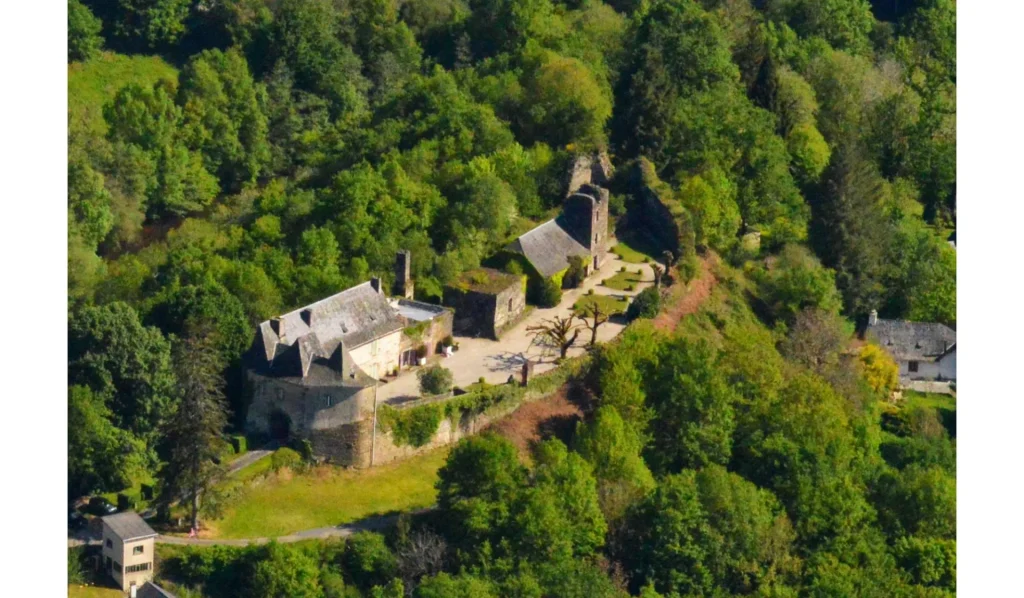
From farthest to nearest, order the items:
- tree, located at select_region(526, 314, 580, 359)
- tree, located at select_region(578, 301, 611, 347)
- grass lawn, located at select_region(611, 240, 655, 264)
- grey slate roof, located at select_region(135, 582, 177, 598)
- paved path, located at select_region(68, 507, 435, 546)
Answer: grass lawn, located at select_region(611, 240, 655, 264), tree, located at select_region(578, 301, 611, 347), tree, located at select_region(526, 314, 580, 359), paved path, located at select_region(68, 507, 435, 546), grey slate roof, located at select_region(135, 582, 177, 598)

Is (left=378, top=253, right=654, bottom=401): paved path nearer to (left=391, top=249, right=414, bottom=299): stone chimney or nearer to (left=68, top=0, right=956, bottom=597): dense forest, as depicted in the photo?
(left=68, top=0, right=956, bottom=597): dense forest

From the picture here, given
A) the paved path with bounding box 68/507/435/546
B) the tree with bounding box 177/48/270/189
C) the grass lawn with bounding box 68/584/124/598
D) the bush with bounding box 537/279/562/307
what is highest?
the tree with bounding box 177/48/270/189

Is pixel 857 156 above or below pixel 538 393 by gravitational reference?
above

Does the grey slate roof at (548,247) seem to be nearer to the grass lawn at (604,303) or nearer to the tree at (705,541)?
the grass lawn at (604,303)

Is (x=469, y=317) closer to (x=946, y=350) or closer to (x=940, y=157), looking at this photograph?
(x=946, y=350)

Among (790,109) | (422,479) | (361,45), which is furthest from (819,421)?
(361,45)

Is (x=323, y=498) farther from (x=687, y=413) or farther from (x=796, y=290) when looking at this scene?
(x=796, y=290)

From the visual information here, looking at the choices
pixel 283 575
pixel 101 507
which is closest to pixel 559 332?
pixel 283 575

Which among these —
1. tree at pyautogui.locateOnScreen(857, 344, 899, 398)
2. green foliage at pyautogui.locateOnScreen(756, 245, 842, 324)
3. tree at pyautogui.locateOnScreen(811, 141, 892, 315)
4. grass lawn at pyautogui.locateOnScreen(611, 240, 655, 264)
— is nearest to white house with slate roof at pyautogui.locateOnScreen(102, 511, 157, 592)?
grass lawn at pyautogui.locateOnScreen(611, 240, 655, 264)
